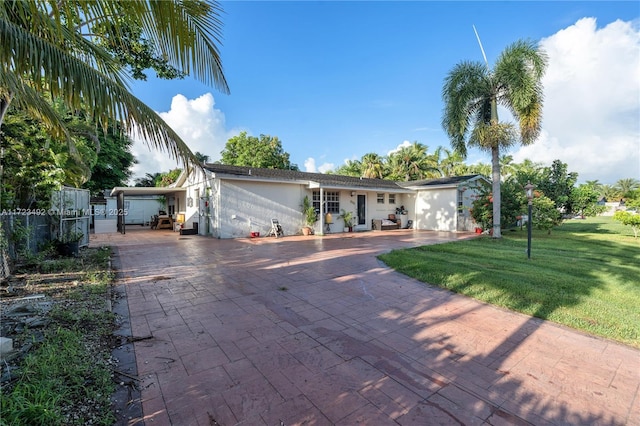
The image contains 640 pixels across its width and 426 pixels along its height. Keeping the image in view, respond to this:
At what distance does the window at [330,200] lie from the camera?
15.2 meters

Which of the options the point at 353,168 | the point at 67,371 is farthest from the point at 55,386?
the point at 353,168

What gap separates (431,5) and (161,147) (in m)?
10.2

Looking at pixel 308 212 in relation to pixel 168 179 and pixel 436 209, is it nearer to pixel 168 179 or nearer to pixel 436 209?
pixel 436 209

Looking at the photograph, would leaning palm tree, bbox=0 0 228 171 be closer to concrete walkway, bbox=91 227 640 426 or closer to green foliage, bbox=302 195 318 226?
concrete walkway, bbox=91 227 640 426

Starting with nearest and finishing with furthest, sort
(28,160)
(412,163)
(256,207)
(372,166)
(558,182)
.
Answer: (28,160) → (256,207) → (558,182) → (412,163) → (372,166)

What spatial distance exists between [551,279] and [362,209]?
1155cm

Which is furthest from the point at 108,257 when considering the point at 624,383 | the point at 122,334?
the point at 624,383

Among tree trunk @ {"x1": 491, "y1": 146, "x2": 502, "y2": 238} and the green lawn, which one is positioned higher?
tree trunk @ {"x1": 491, "y1": 146, "x2": 502, "y2": 238}

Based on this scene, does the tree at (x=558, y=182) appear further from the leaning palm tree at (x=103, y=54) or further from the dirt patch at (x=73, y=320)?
the dirt patch at (x=73, y=320)

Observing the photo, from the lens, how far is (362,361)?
280cm

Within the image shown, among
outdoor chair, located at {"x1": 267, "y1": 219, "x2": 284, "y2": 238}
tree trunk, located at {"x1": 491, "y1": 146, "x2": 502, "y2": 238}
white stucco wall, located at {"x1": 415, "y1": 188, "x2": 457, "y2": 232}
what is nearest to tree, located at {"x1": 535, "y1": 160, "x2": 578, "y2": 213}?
white stucco wall, located at {"x1": 415, "y1": 188, "x2": 457, "y2": 232}

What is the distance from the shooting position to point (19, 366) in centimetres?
246

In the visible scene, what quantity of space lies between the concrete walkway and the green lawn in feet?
1.38

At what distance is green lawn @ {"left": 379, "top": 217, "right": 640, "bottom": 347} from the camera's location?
3.94 metres
